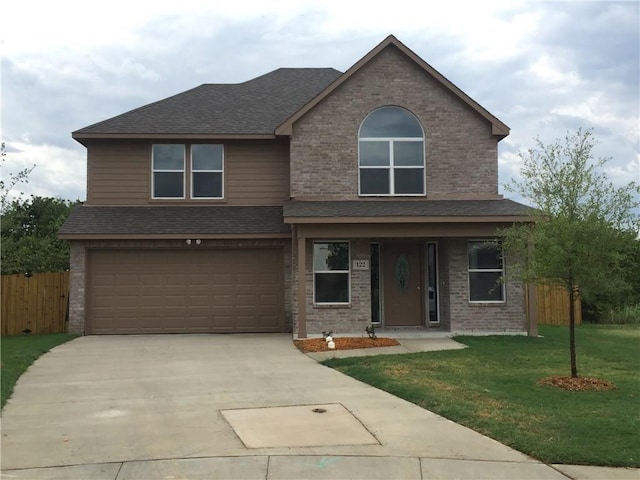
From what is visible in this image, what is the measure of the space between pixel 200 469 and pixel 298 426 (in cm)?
160

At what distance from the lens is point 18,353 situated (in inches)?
488

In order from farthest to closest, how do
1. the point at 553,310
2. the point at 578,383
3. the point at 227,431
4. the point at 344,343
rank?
the point at 553,310 → the point at 344,343 → the point at 578,383 → the point at 227,431

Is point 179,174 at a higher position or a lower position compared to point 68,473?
higher

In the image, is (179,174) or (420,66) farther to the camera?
(179,174)

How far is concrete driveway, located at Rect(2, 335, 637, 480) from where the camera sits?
5480 millimetres

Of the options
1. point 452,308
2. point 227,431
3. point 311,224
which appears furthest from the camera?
point 452,308

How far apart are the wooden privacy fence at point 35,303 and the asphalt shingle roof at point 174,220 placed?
2.37 meters

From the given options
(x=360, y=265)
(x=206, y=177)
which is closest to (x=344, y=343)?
(x=360, y=265)

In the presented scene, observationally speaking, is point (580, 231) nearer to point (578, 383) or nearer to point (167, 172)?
point (578, 383)

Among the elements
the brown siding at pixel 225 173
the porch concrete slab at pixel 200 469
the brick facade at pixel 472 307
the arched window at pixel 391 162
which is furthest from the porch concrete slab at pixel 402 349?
the porch concrete slab at pixel 200 469

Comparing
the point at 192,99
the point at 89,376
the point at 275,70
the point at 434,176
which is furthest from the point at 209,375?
the point at 275,70

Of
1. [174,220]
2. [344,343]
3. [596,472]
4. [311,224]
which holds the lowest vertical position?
[596,472]

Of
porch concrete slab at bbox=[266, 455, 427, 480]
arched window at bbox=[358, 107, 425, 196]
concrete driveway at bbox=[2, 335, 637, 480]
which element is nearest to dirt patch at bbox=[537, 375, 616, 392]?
concrete driveway at bbox=[2, 335, 637, 480]

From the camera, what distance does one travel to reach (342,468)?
5461 mm
